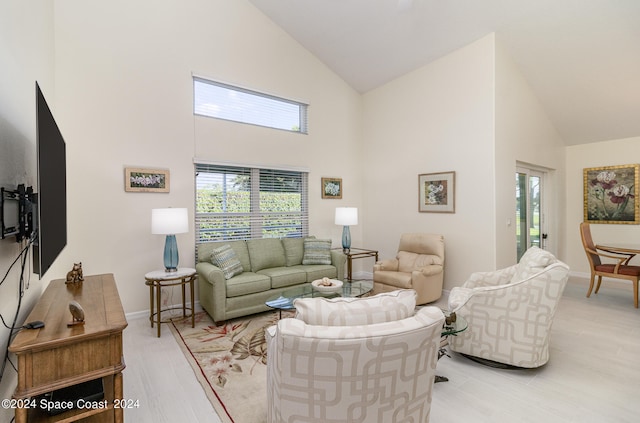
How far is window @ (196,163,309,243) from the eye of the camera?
14.3 ft

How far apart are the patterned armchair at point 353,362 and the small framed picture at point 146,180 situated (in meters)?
3.23

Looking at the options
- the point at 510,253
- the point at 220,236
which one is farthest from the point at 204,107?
the point at 510,253

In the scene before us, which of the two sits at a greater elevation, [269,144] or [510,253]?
[269,144]

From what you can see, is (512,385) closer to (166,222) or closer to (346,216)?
(346,216)

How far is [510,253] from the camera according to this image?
454 centimetres

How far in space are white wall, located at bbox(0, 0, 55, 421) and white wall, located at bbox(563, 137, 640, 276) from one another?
7.66 meters

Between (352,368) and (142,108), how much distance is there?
3987mm

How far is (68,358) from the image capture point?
1459 mm

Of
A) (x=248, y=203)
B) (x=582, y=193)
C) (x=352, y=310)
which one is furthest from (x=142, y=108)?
(x=582, y=193)

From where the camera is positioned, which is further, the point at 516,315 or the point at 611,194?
the point at 611,194

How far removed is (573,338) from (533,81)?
376 centimetres

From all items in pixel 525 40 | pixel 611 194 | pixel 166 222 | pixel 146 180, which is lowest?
pixel 166 222

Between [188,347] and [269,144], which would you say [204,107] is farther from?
[188,347]

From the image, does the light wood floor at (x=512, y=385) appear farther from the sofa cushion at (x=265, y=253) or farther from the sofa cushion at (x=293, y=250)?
the sofa cushion at (x=293, y=250)
